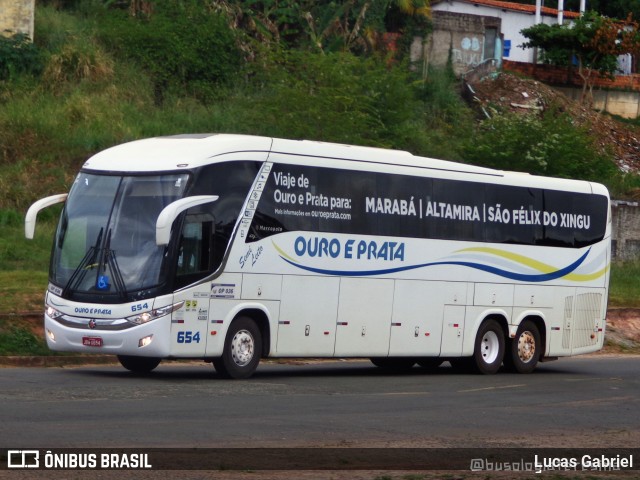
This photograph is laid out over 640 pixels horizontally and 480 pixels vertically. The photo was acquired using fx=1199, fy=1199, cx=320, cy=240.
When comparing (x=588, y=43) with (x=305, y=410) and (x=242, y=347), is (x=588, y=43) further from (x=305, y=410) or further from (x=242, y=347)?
(x=305, y=410)

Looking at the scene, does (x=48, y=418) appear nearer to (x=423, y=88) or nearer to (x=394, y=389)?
(x=394, y=389)

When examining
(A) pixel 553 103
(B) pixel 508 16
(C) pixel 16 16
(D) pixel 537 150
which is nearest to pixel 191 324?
(D) pixel 537 150

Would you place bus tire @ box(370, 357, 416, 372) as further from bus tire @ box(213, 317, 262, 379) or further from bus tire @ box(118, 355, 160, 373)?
bus tire @ box(118, 355, 160, 373)

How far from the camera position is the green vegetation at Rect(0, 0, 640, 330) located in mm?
34281

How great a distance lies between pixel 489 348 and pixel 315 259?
492cm

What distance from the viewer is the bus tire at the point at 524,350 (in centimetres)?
2283

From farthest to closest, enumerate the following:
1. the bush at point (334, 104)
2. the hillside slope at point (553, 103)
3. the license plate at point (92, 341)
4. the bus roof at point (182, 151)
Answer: the hillside slope at point (553, 103)
the bush at point (334, 104)
the bus roof at point (182, 151)
the license plate at point (92, 341)

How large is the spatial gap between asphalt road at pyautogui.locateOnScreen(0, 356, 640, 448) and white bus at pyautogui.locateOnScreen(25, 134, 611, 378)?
0.73m

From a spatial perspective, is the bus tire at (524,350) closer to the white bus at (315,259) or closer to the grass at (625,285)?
the white bus at (315,259)

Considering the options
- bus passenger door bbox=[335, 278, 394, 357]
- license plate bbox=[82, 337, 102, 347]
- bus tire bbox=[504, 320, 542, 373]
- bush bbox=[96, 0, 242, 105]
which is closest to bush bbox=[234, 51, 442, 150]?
bush bbox=[96, 0, 242, 105]

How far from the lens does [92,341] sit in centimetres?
1708

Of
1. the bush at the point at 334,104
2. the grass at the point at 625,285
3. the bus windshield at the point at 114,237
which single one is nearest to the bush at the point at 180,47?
the bush at the point at 334,104

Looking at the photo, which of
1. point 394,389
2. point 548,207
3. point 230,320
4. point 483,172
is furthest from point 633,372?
point 230,320

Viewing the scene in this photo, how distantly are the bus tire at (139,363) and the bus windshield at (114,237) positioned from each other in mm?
2097
